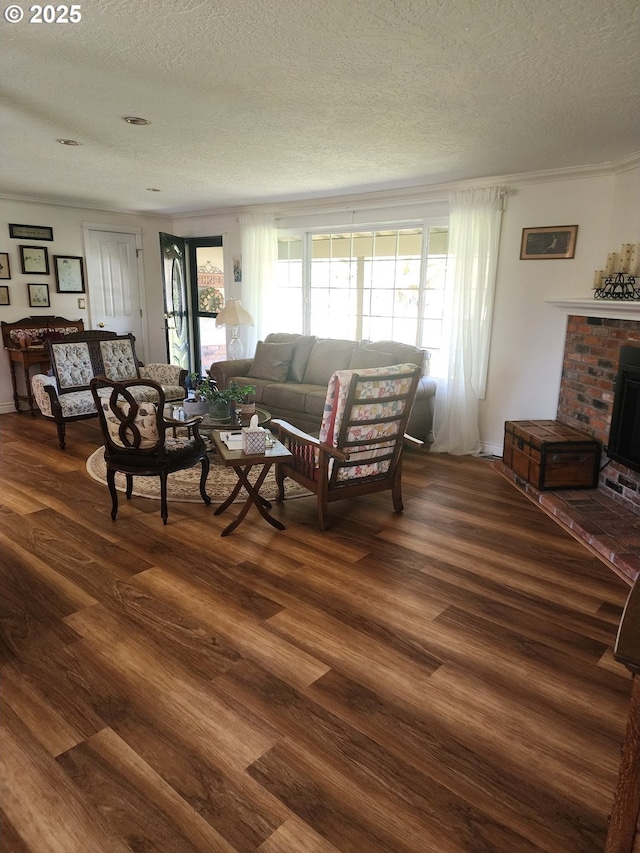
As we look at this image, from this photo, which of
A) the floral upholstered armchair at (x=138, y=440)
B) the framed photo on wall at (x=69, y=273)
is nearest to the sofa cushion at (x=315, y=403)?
the floral upholstered armchair at (x=138, y=440)

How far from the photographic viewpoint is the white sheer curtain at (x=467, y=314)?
4758 millimetres

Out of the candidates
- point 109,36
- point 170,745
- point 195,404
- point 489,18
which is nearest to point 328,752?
point 170,745

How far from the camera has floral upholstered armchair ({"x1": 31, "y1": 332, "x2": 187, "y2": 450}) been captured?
5.17m

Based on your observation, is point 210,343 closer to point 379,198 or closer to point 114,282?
point 114,282

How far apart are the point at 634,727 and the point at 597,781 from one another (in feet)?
3.02

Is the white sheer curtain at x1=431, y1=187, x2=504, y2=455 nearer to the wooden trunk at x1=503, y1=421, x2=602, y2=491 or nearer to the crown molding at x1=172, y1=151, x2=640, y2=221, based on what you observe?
the crown molding at x1=172, y1=151, x2=640, y2=221

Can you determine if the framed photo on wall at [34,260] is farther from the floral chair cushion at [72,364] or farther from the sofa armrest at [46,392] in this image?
the sofa armrest at [46,392]

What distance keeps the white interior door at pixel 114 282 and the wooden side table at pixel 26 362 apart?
1.11 m

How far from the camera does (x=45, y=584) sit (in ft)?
9.09

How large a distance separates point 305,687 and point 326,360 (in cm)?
404

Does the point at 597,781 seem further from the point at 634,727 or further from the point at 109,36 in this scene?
the point at 109,36

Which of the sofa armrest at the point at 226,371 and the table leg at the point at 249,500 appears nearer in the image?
the table leg at the point at 249,500

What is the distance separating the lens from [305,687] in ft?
6.88

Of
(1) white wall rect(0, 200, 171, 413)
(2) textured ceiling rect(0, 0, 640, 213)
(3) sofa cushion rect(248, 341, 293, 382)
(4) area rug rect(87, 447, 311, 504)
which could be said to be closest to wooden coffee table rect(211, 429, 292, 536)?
(4) area rug rect(87, 447, 311, 504)
